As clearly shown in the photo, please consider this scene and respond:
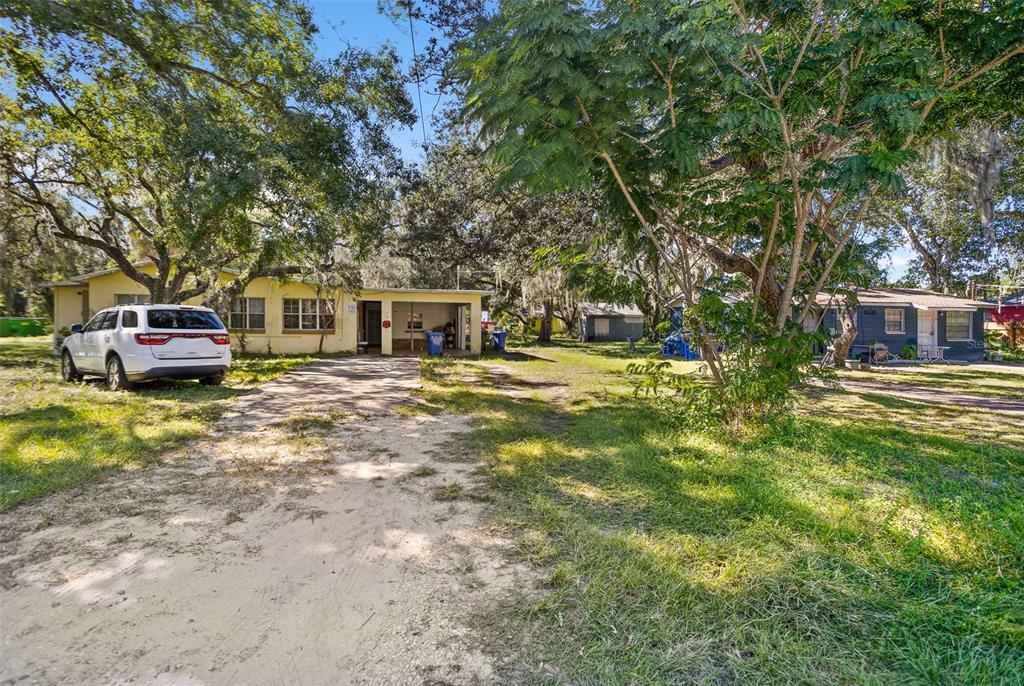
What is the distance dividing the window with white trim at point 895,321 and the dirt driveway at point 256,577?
19952 mm

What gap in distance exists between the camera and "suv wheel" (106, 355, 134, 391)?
8.58 m

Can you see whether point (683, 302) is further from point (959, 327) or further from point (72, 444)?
point (959, 327)

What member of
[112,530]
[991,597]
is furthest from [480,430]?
[991,597]

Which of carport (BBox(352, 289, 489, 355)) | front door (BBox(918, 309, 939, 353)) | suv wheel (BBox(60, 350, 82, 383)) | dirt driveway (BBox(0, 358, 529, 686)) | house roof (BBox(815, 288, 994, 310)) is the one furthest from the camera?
front door (BBox(918, 309, 939, 353))

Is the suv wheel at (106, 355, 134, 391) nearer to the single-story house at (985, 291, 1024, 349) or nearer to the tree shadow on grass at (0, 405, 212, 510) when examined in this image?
the tree shadow on grass at (0, 405, 212, 510)

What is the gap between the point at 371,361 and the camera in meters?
15.6

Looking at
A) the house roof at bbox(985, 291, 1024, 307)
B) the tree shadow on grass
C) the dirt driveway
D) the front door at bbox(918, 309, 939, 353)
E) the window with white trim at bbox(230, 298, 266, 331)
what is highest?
the house roof at bbox(985, 291, 1024, 307)

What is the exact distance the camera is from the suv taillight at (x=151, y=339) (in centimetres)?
823

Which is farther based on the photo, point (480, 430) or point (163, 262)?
point (163, 262)

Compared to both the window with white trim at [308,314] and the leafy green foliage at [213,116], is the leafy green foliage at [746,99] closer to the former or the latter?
the leafy green foliage at [213,116]

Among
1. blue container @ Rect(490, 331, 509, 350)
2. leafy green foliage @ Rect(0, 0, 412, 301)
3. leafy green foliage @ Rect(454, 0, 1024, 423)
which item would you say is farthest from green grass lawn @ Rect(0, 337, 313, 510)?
blue container @ Rect(490, 331, 509, 350)

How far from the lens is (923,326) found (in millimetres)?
18734

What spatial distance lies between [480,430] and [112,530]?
389 centimetres

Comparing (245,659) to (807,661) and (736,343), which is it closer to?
(807,661)
